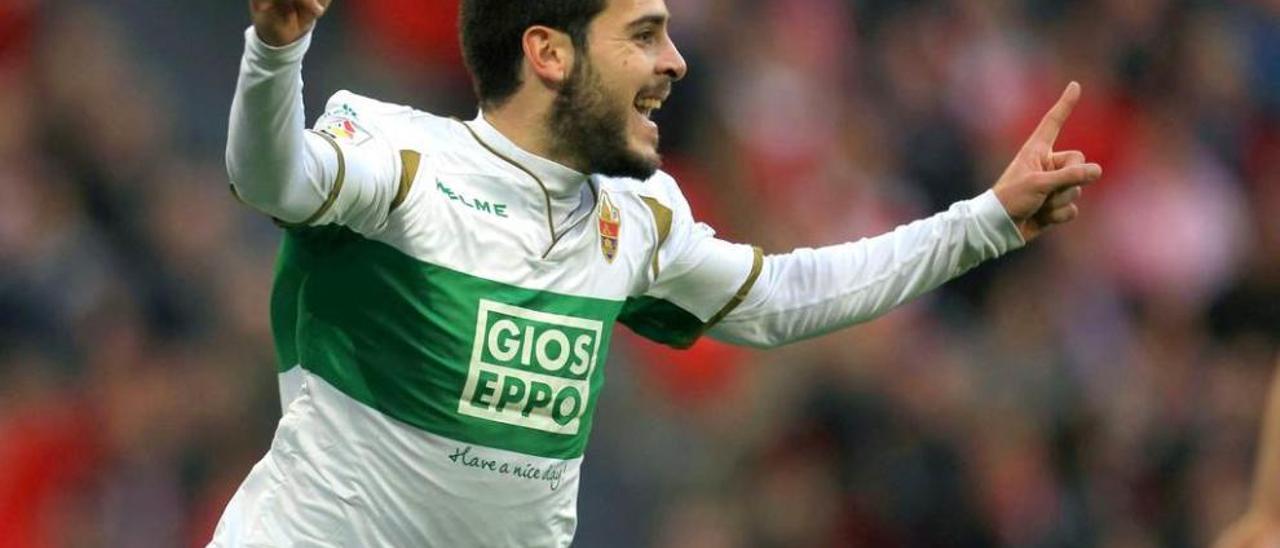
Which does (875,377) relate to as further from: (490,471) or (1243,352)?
(490,471)

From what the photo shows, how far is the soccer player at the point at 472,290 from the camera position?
162 inches

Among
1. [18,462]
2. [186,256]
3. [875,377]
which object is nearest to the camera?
[18,462]

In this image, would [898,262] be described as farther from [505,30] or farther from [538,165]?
[505,30]

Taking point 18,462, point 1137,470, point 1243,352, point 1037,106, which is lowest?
point 18,462

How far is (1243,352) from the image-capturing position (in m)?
8.66

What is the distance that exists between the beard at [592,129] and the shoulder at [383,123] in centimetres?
23

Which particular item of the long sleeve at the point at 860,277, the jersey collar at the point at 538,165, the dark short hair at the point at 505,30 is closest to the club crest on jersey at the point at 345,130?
the jersey collar at the point at 538,165

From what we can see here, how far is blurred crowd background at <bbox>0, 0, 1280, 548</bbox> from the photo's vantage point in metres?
6.90

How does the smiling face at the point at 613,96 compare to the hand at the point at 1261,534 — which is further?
the smiling face at the point at 613,96

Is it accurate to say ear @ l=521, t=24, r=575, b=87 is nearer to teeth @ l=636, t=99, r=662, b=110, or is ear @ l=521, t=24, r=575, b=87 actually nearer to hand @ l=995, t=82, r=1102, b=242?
teeth @ l=636, t=99, r=662, b=110

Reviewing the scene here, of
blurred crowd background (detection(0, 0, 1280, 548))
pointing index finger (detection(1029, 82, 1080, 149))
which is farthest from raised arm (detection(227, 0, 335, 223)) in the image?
blurred crowd background (detection(0, 0, 1280, 548))

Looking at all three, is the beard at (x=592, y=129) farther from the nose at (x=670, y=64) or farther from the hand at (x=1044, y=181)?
the hand at (x=1044, y=181)

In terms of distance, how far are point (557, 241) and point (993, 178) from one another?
14.8 feet

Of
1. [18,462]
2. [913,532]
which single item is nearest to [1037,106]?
[913,532]
